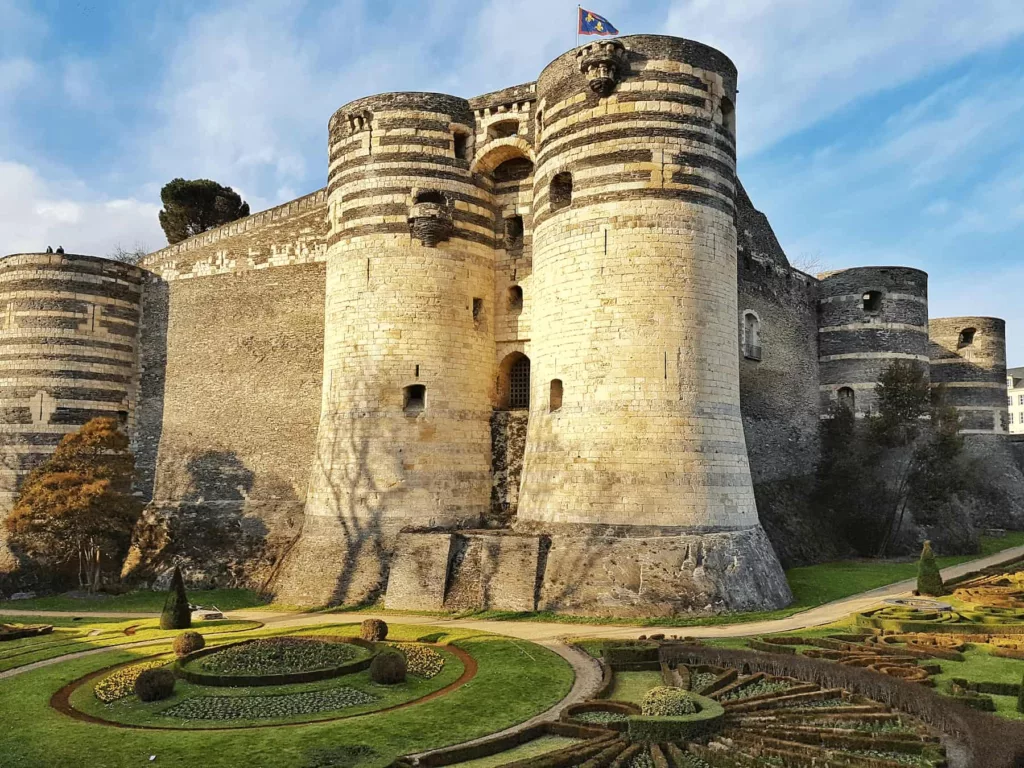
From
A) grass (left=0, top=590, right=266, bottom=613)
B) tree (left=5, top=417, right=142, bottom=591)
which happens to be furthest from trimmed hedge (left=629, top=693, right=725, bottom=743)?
tree (left=5, top=417, right=142, bottom=591)

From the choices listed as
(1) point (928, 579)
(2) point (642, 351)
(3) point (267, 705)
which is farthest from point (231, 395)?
(1) point (928, 579)

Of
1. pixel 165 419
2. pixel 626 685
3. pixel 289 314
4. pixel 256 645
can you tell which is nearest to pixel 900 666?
pixel 626 685

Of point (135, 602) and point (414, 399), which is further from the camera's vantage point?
point (135, 602)

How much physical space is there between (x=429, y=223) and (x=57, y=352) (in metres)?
15.7

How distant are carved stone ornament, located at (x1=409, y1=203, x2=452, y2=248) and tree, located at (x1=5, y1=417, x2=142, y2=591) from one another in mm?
12061

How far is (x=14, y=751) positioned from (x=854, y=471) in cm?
2987

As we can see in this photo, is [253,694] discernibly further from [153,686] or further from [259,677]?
[153,686]

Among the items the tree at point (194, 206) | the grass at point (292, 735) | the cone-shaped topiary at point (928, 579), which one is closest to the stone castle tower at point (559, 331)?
the cone-shaped topiary at point (928, 579)

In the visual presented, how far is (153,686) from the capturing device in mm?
12820

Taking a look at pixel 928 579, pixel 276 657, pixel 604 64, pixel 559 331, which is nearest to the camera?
pixel 276 657

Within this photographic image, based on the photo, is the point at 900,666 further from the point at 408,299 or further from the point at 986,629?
the point at 408,299

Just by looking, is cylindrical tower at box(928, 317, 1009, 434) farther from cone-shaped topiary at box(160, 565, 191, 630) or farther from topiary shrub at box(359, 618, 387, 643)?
cone-shaped topiary at box(160, 565, 191, 630)

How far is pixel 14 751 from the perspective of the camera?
35.0 feet

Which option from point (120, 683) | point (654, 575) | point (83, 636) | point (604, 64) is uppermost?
point (604, 64)
